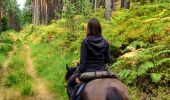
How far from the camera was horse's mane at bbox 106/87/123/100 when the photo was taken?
6895 millimetres

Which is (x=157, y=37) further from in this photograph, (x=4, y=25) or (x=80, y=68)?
(x=4, y=25)

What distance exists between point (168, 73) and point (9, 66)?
1046cm

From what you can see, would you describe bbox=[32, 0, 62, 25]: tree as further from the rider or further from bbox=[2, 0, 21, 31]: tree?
the rider

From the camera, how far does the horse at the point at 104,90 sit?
6.93 meters

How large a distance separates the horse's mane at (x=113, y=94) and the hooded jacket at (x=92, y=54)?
32.5 inches

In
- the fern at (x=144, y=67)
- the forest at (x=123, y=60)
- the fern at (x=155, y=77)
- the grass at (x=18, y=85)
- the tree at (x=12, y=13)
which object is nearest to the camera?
the fern at (x=155, y=77)

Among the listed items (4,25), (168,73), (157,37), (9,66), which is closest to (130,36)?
(157,37)

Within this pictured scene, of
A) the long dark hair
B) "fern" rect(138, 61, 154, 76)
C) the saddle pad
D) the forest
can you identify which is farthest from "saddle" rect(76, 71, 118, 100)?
"fern" rect(138, 61, 154, 76)

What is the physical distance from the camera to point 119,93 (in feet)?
22.9

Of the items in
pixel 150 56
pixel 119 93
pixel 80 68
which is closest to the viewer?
pixel 119 93

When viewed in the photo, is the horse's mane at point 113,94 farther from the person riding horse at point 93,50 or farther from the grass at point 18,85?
the grass at point 18,85

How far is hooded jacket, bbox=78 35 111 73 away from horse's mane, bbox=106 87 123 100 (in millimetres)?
825

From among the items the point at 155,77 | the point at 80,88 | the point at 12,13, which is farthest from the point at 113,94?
the point at 12,13

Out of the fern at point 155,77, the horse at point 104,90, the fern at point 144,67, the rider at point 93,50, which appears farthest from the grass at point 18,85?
the horse at point 104,90
